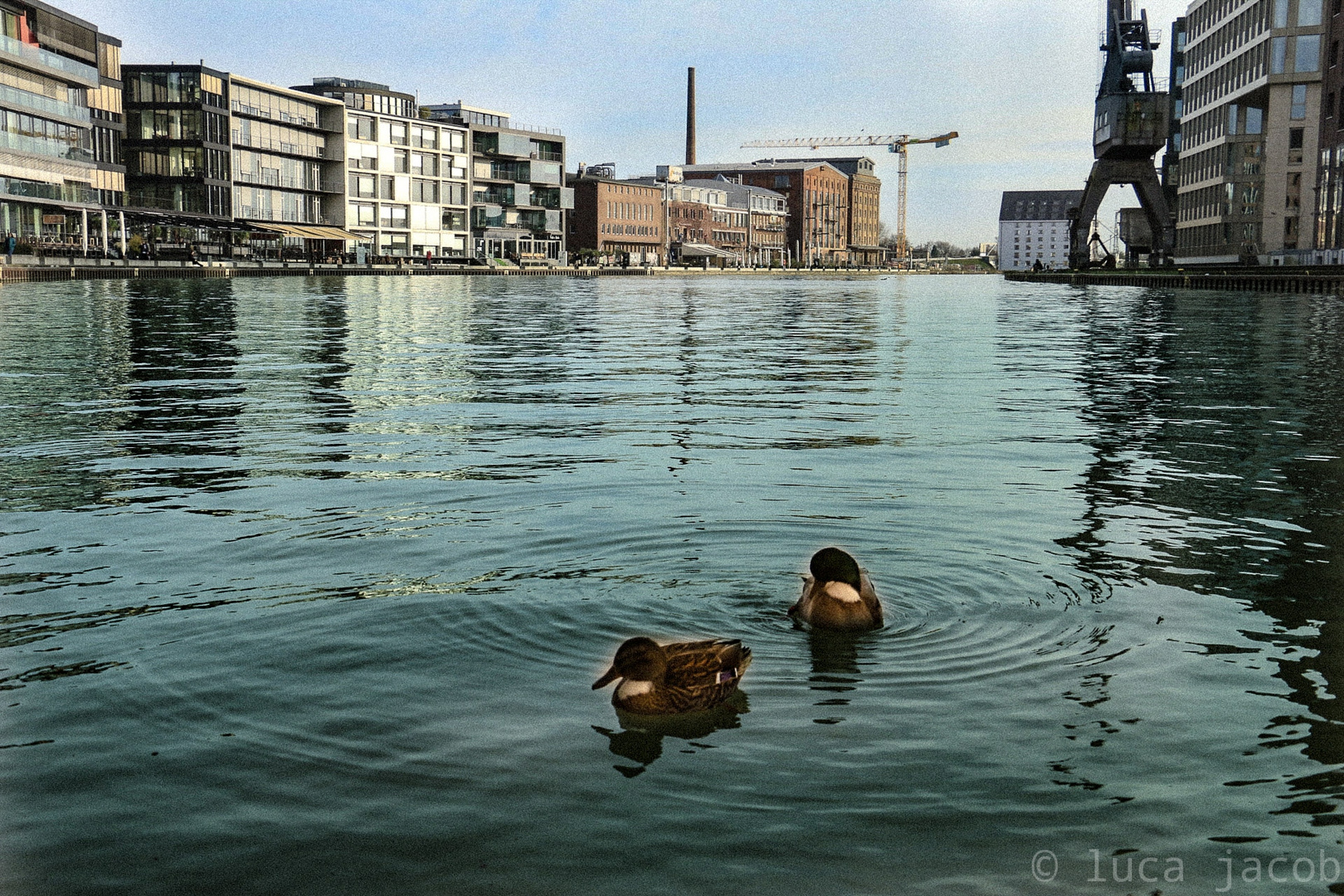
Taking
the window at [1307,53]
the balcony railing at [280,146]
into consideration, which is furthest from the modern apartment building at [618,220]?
the window at [1307,53]

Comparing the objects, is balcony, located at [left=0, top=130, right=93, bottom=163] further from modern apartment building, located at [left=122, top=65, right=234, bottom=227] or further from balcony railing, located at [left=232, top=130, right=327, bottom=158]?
balcony railing, located at [left=232, top=130, right=327, bottom=158]

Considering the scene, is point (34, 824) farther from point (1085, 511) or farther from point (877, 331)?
point (877, 331)

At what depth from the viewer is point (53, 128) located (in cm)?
8538

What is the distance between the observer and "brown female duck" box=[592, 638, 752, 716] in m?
5.39

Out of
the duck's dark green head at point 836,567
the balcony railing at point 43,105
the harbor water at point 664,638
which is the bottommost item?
the harbor water at point 664,638

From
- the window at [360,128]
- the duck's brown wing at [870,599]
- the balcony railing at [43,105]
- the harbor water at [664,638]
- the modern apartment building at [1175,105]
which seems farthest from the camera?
the modern apartment building at [1175,105]

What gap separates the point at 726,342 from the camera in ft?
108

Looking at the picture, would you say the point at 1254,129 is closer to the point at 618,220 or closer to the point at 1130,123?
the point at 1130,123

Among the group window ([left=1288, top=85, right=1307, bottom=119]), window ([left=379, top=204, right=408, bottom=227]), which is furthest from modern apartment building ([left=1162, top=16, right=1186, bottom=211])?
window ([left=379, top=204, right=408, bottom=227])

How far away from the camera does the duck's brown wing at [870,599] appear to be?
670cm

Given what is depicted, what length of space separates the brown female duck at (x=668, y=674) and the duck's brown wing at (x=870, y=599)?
4.21ft

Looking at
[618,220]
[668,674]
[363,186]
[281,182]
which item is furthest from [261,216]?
[668,674]

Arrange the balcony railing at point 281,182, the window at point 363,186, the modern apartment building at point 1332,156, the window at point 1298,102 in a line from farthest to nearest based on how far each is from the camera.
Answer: the window at point 363,186 → the balcony railing at point 281,182 → the window at point 1298,102 → the modern apartment building at point 1332,156

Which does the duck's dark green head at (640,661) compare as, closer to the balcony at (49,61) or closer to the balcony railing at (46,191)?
the balcony railing at (46,191)
